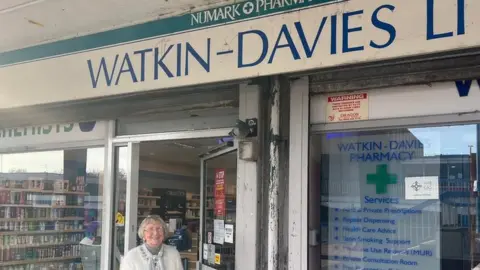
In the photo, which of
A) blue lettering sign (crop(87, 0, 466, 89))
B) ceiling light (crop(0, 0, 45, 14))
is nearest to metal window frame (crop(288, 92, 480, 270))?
blue lettering sign (crop(87, 0, 466, 89))

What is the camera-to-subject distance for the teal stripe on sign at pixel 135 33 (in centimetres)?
351

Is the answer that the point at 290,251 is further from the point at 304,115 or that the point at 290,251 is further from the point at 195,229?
the point at 195,229

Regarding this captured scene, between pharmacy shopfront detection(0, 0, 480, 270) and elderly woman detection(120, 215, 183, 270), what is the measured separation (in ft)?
1.58

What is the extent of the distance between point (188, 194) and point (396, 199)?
319 inches

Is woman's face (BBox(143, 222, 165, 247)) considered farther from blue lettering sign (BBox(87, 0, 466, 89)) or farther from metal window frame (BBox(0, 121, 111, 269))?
metal window frame (BBox(0, 121, 111, 269))

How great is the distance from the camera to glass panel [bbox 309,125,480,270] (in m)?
3.25

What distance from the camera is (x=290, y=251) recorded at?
360 cm

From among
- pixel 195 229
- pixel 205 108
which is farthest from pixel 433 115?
pixel 195 229

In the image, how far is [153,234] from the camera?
3.81m

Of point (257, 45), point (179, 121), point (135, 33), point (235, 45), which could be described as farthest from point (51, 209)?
point (257, 45)

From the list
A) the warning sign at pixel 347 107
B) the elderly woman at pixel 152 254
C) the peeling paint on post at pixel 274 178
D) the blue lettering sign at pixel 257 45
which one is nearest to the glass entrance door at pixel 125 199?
the blue lettering sign at pixel 257 45

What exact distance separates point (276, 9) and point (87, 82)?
1.75m

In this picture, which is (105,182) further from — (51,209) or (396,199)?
(396,199)

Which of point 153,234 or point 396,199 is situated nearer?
point 396,199
